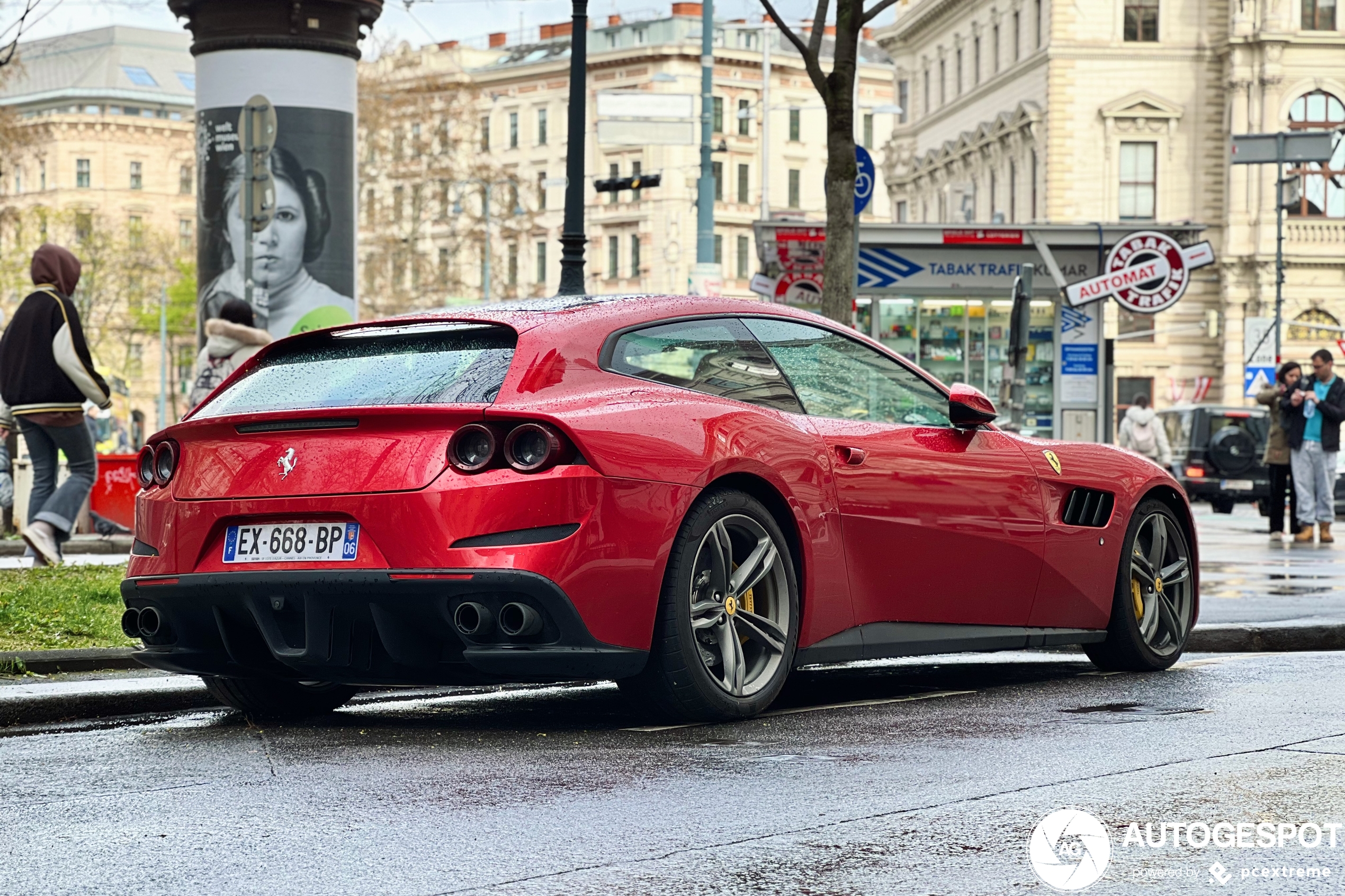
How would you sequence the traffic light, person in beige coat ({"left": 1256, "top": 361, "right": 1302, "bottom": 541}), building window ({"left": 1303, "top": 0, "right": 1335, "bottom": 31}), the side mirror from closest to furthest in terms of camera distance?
the side mirror, person in beige coat ({"left": 1256, "top": 361, "right": 1302, "bottom": 541}), the traffic light, building window ({"left": 1303, "top": 0, "right": 1335, "bottom": 31})

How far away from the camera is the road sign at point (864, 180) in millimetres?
17781

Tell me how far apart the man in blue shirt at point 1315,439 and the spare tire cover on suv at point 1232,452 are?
10142mm

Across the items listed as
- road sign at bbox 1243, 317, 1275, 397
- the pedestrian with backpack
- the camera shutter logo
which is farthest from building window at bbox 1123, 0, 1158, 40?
the camera shutter logo

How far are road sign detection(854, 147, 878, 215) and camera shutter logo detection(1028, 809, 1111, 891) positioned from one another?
12.6 m

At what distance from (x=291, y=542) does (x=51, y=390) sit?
643 centimetres

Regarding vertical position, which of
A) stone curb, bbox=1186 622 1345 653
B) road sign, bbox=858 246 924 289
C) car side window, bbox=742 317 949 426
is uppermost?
road sign, bbox=858 246 924 289

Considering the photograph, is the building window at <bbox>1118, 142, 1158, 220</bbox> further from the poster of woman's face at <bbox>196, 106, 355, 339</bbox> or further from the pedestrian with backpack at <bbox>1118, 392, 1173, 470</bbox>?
the poster of woman's face at <bbox>196, 106, 355, 339</bbox>

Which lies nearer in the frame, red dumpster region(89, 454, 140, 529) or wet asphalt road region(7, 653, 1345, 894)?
wet asphalt road region(7, 653, 1345, 894)

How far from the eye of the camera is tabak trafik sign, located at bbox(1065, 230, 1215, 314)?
19.1 m

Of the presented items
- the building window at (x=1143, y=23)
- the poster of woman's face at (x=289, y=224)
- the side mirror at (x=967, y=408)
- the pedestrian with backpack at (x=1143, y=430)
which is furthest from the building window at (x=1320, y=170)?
the side mirror at (x=967, y=408)

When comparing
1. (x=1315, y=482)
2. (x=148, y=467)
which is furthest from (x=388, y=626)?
(x=1315, y=482)

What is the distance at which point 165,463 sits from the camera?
22.1 ft

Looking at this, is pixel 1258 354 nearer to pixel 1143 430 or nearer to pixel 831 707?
pixel 1143 430

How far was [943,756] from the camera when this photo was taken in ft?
19.2
